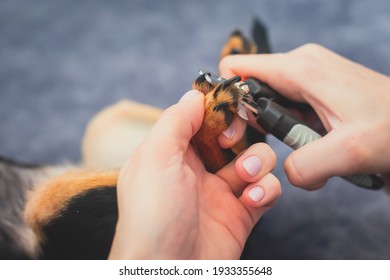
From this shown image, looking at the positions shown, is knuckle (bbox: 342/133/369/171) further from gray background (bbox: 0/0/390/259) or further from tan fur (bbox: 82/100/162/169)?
tan fur (bbox: 82/100/162/169)

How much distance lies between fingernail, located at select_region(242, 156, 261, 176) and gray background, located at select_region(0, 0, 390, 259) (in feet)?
1.10

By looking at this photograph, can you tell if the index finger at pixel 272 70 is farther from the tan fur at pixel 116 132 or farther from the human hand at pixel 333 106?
the tan fur at pixel 116 132

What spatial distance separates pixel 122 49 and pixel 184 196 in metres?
0.71

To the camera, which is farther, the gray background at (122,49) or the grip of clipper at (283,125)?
the gray background at (122,49)

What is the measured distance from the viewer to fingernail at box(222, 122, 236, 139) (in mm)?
684

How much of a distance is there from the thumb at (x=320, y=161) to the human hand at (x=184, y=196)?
0.25ft

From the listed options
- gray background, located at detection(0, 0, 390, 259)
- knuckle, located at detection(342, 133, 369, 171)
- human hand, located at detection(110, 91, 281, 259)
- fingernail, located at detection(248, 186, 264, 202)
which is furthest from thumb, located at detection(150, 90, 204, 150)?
gray background, located at detection(0, 0, 390, 259)

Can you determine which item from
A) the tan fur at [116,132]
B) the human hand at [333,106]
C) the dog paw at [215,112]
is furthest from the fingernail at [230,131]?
the tan fur at [116,132]

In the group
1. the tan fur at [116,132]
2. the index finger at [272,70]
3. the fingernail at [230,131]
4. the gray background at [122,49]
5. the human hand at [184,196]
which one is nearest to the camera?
the human hand at [184,196]

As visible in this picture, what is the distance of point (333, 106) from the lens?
747 millimetres

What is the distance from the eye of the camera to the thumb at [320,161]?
2.35 ft

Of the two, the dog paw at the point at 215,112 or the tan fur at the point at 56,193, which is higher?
the dog paw at the point at 215,112

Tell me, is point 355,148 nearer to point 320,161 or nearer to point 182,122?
point 320,161

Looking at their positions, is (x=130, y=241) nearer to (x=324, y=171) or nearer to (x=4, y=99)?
(x=324, y=171)
